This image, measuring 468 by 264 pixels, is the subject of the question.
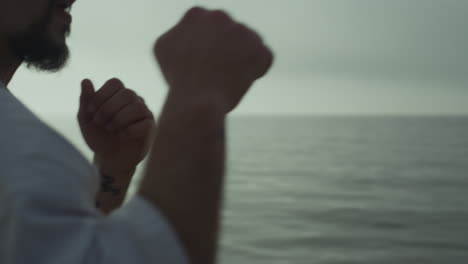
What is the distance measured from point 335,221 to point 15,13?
9355 mm

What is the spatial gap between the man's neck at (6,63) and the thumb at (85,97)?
0.52ft

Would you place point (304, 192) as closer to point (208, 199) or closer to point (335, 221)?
point (335, 221)

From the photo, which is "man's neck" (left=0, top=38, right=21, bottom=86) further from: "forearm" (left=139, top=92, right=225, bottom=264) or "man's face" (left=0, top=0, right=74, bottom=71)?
"forearm" (left=139, top=92, right=225, bottom=264)

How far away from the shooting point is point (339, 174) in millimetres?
17766

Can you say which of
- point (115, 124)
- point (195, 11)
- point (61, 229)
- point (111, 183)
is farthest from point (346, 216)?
point (61, 229)

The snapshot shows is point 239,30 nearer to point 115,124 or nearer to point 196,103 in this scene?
point 196,103

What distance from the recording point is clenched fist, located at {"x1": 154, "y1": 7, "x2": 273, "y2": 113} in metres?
0.69

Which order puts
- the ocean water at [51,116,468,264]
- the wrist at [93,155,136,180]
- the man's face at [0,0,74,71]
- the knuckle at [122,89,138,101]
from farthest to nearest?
the ocean water at [51,116,468,264], the wrist at [93,155,136,180], the knuckle at [122,89,138,101], the man's face at [0,0,74,71]

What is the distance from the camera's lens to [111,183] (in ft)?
4.22

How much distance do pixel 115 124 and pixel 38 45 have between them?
27 cm

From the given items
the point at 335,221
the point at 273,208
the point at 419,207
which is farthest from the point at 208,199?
the point at 419,207

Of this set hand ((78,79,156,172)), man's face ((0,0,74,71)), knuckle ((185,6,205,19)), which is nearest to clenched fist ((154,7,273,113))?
knuckle ((185,6,205,19))

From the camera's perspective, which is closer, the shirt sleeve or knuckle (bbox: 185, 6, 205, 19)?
the shirt sleeve

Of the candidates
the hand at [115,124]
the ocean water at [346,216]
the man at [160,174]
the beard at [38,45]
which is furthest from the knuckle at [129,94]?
the ocean water at [346,216]
